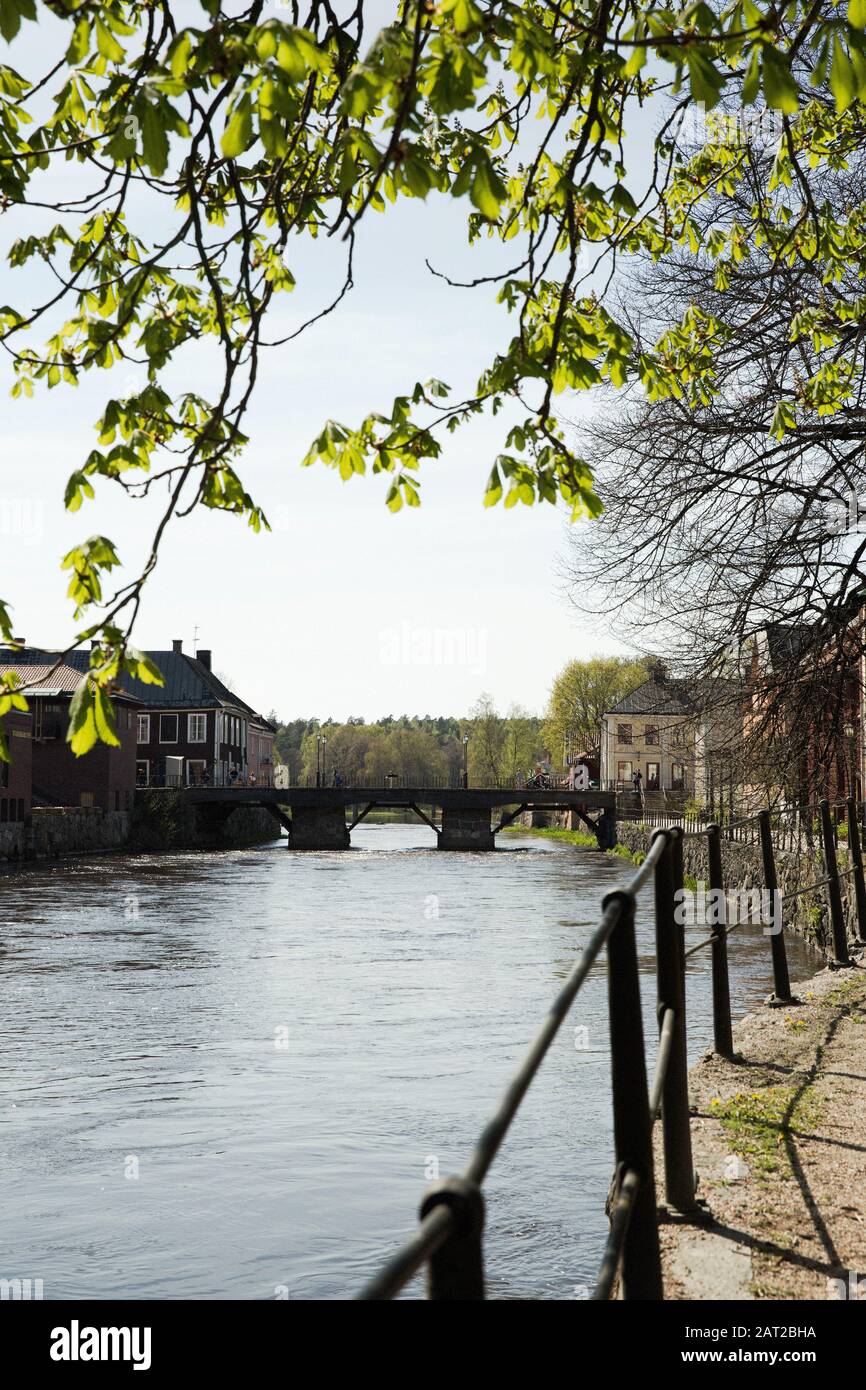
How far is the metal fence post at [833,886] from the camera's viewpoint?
959cm

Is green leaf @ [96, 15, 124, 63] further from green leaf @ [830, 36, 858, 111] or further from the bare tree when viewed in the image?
the bare tree

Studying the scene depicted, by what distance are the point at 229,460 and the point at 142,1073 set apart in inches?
349

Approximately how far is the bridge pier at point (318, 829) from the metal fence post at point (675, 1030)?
2363 inches

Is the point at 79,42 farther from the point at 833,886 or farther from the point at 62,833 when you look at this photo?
the point at 62,833

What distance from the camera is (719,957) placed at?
687 cm

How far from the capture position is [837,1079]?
266 inches

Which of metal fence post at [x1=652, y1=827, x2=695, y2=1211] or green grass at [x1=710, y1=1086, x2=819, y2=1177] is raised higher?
metal fence post at [x1=652, y1=827, x2=695, y2=1211]

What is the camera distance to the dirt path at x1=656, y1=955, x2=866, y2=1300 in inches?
167

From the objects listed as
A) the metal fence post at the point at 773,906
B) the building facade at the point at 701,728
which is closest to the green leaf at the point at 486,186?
the metal fence post at the point at 773,906

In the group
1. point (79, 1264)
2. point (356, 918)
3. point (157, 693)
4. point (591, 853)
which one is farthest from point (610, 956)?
point (157, 693)

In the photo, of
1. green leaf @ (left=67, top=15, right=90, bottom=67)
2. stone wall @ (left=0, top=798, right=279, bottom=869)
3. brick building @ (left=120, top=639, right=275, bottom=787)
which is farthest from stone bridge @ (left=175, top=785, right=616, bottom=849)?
green leaf @ (left=67, top=15, right=90, bottom=67)

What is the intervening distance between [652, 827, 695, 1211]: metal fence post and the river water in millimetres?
2022

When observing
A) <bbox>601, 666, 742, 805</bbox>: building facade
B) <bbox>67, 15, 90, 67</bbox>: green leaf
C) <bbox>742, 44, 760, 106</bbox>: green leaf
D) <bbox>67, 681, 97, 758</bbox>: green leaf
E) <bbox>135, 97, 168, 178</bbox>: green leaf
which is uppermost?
<bbox>67, 15, 90, 67</bbox>: green leaf
